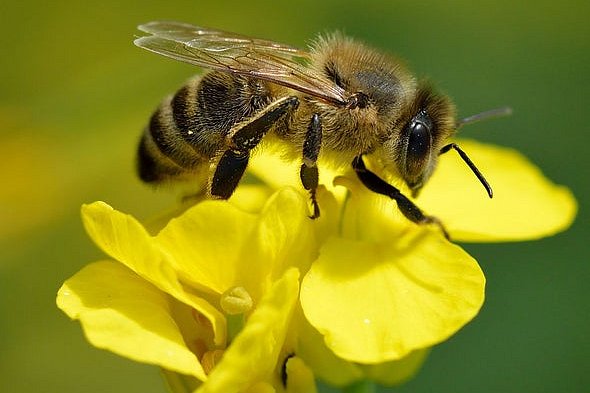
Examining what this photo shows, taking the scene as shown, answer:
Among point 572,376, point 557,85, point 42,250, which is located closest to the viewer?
point 572,376

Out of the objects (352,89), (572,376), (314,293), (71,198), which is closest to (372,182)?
(352,89)

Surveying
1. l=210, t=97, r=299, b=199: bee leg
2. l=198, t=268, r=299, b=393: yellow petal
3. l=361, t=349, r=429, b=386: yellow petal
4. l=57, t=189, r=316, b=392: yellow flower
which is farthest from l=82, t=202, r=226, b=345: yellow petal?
l=361, t=349, r=429, b=386: yellow petal

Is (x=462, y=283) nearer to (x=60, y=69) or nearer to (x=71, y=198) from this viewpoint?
(x=71, y=198)

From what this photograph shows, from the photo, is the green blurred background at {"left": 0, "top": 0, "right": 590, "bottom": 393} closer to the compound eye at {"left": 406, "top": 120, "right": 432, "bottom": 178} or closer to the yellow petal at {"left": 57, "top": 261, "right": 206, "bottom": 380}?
the compound eye at {"left": 406, "top": 120, "right": 432, "bottom": 178}

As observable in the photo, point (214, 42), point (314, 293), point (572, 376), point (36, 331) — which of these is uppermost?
point (214, 42)

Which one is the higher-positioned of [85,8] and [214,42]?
[214,42]

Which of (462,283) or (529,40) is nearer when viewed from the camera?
(462,283)
